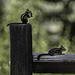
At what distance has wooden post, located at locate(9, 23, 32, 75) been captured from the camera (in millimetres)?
765

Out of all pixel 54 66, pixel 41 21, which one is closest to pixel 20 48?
pixel 54 66

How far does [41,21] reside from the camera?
3.25 metres

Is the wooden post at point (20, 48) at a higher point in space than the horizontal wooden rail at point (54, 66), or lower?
higher

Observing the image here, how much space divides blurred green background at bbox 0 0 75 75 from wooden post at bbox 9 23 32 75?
2.31 m

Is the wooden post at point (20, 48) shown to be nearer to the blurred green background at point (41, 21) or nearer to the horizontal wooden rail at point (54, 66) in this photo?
the horizontal wooden rail at point (54, 66)

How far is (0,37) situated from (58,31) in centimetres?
116

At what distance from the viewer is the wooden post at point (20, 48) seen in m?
0.76

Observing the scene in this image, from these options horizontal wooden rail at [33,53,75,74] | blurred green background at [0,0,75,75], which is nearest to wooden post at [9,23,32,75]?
horizontal wooden rail at [33,53,75,74]

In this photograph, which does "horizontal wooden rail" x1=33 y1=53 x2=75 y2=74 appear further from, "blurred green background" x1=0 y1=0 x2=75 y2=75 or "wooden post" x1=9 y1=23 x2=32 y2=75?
"blurred green background" x1=0 y1=0 x2=75 y2=75

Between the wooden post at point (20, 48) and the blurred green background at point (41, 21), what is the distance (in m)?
2.31

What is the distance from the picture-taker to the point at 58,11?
3.21 metres

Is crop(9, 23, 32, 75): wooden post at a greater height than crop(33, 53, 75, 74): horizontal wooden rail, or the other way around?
crop(9, 23, 32, 75): wooden post

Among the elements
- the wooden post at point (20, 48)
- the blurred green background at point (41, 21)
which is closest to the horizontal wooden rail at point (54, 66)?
the wooden post at point (20, 48)

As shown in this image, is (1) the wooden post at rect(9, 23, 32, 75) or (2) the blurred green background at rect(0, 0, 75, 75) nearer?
(1) the wooden post at rect(9, 23, 32, 75)
